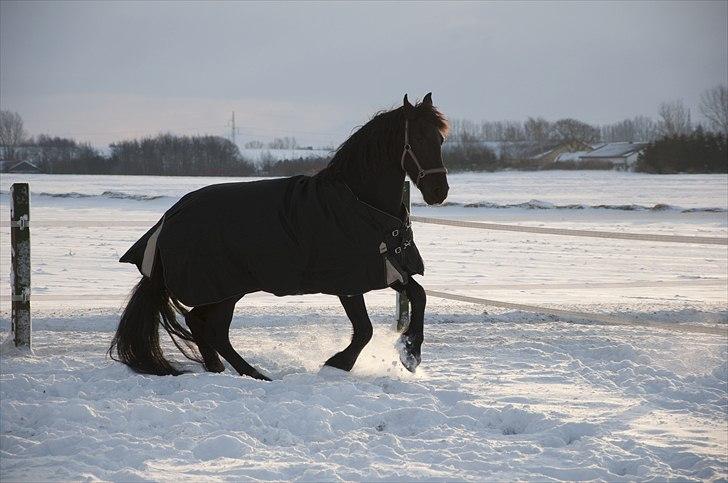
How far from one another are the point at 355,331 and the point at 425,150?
1.22m

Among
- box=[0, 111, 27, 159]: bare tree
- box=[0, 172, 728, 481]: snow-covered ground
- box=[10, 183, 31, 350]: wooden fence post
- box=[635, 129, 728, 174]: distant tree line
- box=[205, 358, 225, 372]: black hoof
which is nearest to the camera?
box=[0, 172, 728, 481]: snow-covered ground

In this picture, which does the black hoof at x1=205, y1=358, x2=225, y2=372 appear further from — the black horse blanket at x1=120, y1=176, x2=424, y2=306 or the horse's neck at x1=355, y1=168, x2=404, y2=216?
the horse's neck at x1=355, y1=168, x2=404, y2=216

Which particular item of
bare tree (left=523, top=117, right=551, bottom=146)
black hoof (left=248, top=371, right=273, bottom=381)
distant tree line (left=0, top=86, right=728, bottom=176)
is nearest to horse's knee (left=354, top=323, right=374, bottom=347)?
black hoof (left=248, top=371, right=273, bottom=381)

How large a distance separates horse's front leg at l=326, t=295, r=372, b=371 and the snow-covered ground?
89 mm

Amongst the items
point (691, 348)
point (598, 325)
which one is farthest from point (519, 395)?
point (598, 325)

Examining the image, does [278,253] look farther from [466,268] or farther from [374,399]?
[466,268]

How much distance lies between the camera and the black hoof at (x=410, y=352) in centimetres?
491

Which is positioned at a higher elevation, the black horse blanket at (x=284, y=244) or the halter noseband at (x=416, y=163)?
the halter noseband at (x=416, y=163)

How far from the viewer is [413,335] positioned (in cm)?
496

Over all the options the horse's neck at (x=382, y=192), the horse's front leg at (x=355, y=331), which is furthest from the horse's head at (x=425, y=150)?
the horse's front leg at (x=355, y=331)

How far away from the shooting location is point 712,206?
70.1ft

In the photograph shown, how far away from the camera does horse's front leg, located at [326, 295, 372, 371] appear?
4969mm

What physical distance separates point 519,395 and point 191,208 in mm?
2313

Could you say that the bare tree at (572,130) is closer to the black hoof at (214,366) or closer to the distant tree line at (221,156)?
the distant tree line at (221,156)
